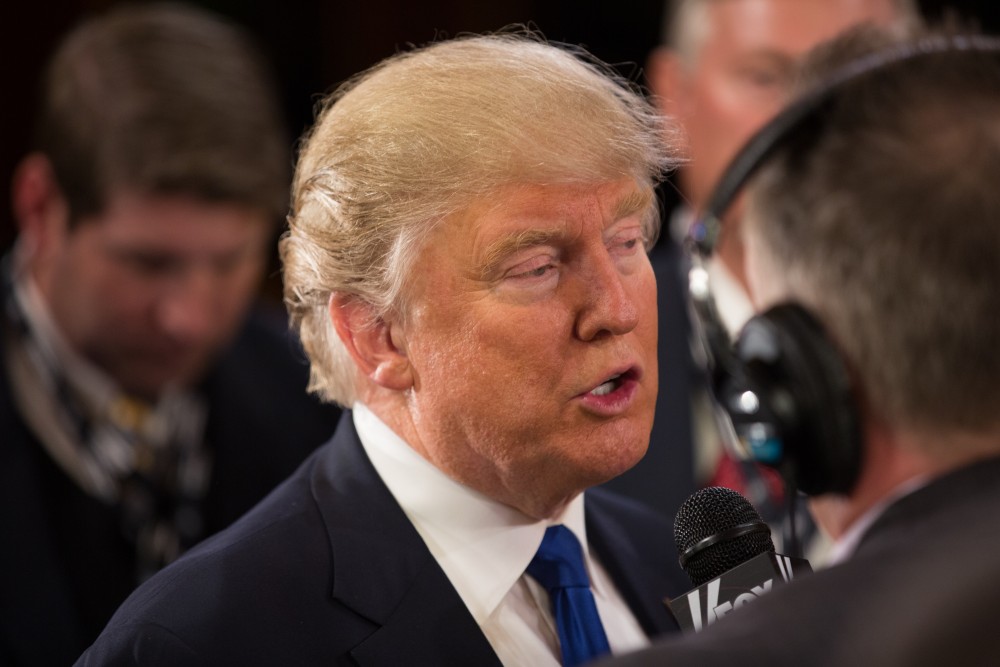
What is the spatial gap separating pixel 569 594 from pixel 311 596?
0.29 metres

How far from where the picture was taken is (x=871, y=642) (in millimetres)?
921

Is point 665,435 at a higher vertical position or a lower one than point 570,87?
lower

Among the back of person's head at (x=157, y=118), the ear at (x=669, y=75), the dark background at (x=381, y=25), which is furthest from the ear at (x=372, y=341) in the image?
the dark background at (x=381, y=25)

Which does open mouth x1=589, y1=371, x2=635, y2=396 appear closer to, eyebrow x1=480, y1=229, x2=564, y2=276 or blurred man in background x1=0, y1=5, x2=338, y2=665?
eyebrow x1=480, y1=229, x2=564, y2=276

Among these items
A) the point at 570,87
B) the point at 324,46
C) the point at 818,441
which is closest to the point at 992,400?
the point at 818,441

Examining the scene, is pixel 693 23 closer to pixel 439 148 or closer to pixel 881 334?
pixel 439 148

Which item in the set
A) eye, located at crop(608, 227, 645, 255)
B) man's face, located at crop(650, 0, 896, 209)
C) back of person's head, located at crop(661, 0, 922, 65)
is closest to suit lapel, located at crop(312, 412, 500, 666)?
eye, located at crop(608, 227, 645, 255)

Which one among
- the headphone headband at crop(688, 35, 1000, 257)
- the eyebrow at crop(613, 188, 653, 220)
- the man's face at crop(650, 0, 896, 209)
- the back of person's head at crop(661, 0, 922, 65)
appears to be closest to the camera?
the headphone headband at crop(688, 35, 1000, 257)

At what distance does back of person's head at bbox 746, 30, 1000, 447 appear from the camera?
1087mm

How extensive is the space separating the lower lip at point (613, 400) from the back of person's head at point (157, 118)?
1.44 metres

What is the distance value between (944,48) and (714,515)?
0.52 m

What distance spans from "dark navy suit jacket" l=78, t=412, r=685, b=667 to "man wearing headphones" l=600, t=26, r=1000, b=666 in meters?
0.44

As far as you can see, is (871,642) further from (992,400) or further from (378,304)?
(378,304)

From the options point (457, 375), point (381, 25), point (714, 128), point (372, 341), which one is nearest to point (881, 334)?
point (457, 375)
